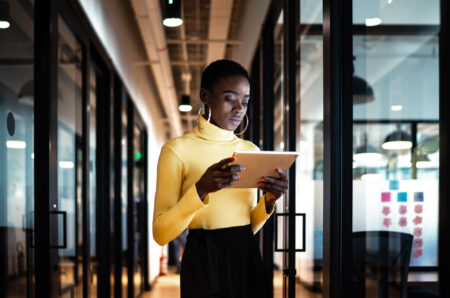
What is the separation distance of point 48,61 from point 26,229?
3.06ft

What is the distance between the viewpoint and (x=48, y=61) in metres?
3.15

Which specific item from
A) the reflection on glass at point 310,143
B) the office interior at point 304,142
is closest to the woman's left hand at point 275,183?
the office interior at point 304,142

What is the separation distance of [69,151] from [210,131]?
7.60 feet

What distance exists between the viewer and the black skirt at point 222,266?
5.87 ft

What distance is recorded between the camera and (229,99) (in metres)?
1.86

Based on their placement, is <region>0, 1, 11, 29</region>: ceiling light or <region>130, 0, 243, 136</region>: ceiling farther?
<region>130, 0, 243, 136</region>: ceiling

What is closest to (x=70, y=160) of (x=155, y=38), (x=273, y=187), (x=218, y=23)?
(x=273, y=187)

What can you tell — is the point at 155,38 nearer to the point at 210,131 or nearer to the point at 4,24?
the point at 4,24

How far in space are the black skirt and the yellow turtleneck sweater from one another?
0.13 feet

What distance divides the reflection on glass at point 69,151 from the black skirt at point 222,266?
1946mm

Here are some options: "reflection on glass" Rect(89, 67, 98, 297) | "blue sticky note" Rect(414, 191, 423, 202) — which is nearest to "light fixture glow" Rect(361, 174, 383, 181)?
"blue sticky note" Rect(414, 191, 423, 202)

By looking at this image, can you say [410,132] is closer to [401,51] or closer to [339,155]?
[401,51]

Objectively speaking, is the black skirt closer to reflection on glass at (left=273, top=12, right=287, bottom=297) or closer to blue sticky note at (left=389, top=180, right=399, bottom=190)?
blue sticky note at (left=389, top=180, right=399, bottom=190)

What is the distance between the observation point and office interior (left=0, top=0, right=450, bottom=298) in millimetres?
1817
